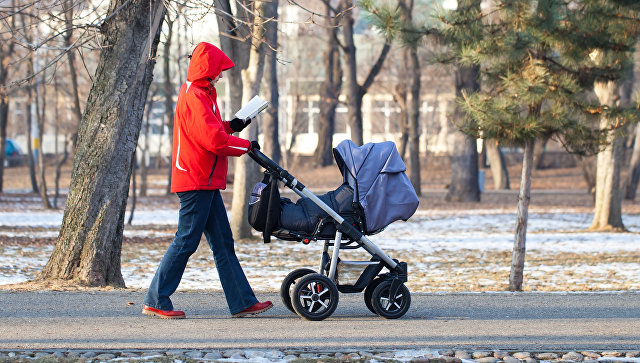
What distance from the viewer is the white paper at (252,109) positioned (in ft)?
21.1

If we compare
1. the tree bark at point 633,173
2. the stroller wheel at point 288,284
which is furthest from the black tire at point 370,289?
the tree bark at point 633,173

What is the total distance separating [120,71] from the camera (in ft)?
28.0

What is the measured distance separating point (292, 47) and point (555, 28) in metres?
41.4

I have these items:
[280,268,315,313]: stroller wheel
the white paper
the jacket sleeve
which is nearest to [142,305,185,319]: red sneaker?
[280,268,315,313]: stroller wheel

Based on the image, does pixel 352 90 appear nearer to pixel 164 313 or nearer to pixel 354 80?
pixel 354 80

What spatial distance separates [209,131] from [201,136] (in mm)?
79

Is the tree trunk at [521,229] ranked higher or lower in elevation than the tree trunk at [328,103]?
lower

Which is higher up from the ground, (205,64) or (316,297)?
(205,64)

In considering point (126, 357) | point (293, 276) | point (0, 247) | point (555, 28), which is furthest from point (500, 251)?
point (126, 357)

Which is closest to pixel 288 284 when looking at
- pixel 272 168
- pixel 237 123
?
pixel 272 168

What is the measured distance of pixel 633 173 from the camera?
29.8 meters

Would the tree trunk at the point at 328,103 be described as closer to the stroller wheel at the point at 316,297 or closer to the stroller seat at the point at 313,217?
the stroller seat at the point at 313,217

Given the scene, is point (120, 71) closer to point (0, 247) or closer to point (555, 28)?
point (555, 28)

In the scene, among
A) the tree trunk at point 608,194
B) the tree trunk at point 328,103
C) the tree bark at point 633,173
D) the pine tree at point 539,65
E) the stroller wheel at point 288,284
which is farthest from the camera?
the tree trunk at point 328,103
